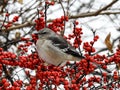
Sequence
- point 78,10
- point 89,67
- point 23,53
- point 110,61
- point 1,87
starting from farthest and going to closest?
point 78,10 < point 23,53 < point 110,61 < point 89,67 < point 1,87

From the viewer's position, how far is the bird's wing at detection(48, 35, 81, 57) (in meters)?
4.73

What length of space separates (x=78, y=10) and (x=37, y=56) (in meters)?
5.28

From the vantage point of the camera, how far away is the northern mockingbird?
4793 millimetres

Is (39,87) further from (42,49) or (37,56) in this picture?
(42,49)

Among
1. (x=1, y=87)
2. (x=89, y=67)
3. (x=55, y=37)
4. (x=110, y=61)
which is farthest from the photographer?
(x=55, y=37)

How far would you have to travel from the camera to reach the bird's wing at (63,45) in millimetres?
4727

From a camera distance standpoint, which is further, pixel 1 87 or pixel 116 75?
pixel 116 75

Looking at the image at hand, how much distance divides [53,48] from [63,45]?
0.19 meters

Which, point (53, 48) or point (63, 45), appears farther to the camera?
point (53, 48)

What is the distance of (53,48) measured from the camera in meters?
5.07

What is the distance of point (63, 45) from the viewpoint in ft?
16.2

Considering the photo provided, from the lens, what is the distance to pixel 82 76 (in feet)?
12.5

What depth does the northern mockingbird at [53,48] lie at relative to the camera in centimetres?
479

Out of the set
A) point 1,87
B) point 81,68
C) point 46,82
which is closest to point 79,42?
point 81,68
